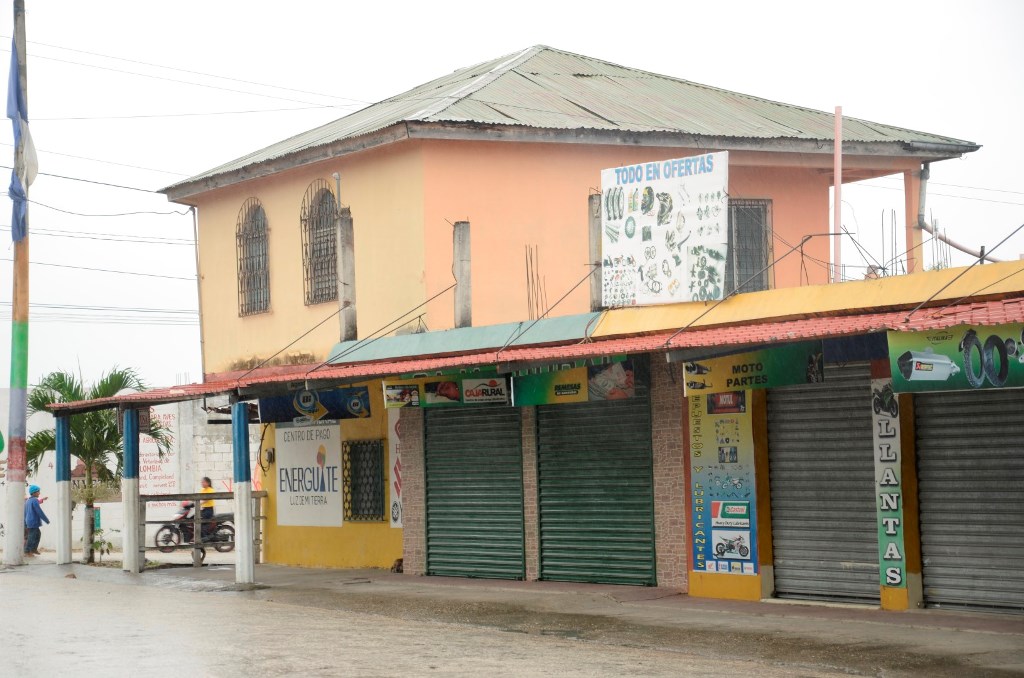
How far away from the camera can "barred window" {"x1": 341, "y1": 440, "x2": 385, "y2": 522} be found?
22031mm

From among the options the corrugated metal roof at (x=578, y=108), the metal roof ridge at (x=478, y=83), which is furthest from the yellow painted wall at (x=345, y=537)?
the corrugated metal roof at (x=578, y=108)

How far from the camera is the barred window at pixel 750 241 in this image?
23172 mm

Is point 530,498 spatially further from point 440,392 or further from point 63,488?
point 63,488

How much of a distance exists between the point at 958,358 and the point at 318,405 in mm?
12146

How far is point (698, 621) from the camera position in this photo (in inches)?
549

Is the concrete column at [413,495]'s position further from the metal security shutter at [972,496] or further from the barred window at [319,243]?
the metal security shutter at [972,496]

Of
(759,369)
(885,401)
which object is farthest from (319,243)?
(885,401)

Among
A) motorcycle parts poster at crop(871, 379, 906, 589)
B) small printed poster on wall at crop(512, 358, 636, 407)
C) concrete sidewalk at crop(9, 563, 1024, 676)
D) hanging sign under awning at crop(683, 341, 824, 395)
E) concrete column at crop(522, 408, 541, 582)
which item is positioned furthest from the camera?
concrete column at crop(522, 408, 541, 582)

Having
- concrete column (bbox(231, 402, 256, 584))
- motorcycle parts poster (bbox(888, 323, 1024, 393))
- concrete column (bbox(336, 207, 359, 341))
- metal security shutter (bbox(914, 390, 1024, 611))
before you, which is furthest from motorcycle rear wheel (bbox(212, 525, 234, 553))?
motorcycle parts poster (bbox(888, 323, 1024, 393))

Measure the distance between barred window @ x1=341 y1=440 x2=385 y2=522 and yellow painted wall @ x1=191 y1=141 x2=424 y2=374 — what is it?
1.82 m

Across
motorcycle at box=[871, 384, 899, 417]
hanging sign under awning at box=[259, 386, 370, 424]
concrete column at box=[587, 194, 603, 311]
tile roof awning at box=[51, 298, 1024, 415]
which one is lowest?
motorcycle at box=[871, 384, 899, 417]

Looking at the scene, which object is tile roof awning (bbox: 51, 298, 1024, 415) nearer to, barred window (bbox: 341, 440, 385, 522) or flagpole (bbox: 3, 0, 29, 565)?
barred window (bbox: 341, 440, 385, 522)

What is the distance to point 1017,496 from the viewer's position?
13094mm

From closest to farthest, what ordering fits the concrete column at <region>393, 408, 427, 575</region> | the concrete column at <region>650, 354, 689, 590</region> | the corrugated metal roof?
the concrete column at <region>650, 354, 689, 590</region> → the concrete column at <region>393, 408, 427, 575</region> → the corrugated metal roof
